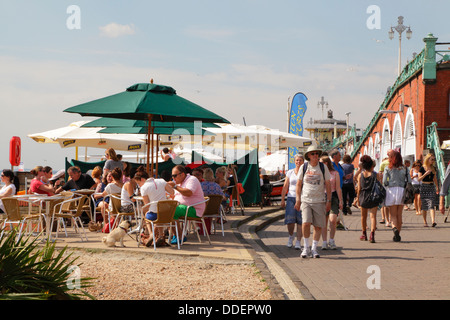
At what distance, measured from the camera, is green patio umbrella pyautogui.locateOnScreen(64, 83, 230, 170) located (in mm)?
11523

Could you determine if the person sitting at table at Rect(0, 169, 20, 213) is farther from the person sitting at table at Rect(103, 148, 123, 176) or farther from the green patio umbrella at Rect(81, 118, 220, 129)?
the person sitting at table at Rect(103, 148, 123, 176)

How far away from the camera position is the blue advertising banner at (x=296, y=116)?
29.8 m

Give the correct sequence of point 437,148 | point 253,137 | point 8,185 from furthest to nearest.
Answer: point 437,148 → point 253,137 → point 8,185

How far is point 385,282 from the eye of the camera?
797 cm

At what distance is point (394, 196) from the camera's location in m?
12.9

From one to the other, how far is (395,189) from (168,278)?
6849 millimetres

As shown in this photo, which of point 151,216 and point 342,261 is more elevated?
point 151,216

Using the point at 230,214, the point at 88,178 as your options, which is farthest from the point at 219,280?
the point at 230,214

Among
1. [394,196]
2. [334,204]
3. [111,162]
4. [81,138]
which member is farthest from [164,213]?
[81,138]

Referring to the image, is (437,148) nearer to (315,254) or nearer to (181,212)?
(315,254)

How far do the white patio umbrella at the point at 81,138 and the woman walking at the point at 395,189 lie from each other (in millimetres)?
9681

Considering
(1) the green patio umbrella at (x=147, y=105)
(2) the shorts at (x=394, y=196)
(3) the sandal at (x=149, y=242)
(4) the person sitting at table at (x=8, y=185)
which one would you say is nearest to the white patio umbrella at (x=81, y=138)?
(4) the person sitting at table at (x=8, y=185)

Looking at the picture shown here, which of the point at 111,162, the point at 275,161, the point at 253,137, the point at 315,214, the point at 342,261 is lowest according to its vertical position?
the point at 342,261

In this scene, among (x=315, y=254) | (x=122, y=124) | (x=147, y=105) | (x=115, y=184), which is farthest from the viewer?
(x=122, y=124)
